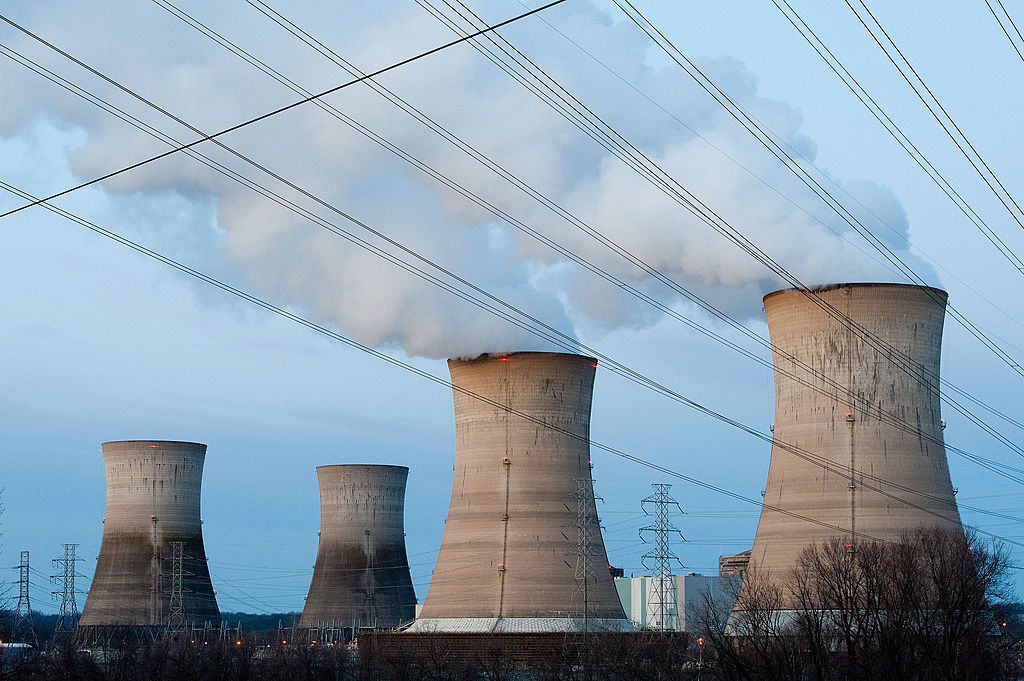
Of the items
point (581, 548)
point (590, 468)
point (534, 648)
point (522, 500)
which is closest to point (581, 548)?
point (581, 548)

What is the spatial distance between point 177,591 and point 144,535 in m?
1.68

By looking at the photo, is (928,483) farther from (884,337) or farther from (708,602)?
(708,602)

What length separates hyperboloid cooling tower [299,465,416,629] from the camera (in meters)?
37.2

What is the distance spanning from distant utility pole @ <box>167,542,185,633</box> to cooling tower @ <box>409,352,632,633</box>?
1246cm

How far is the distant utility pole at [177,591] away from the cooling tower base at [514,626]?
465 inches

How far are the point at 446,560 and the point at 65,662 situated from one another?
723 centimetres

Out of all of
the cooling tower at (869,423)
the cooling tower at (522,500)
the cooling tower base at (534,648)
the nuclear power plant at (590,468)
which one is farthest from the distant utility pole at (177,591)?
the cooling tower at (869,423)

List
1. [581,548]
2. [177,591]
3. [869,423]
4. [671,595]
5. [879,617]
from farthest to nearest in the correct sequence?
[671,595]
[177,591]
[581,548]
[869,423]
[879,617]

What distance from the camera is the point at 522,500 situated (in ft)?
74.7

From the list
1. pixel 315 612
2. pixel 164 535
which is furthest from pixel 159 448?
pixel 315 612

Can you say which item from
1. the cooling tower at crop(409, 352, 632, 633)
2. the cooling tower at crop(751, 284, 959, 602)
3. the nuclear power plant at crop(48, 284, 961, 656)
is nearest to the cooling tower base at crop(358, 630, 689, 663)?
the nuclear power plant at crop(48, 284, 961, 656)

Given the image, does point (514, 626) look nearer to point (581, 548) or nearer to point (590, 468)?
point (581, 548)

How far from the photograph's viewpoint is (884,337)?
66.4 ft

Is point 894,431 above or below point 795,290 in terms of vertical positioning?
below
